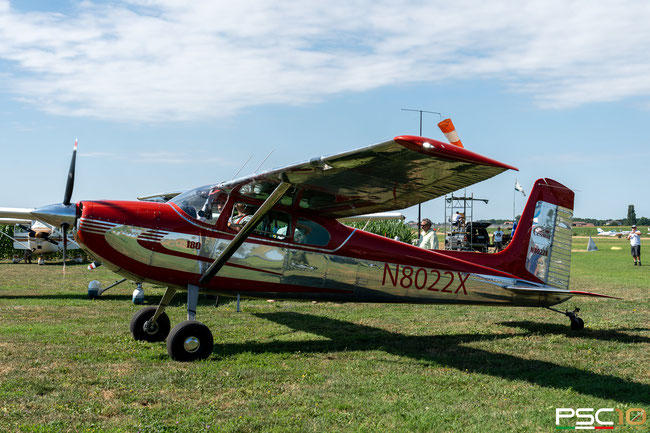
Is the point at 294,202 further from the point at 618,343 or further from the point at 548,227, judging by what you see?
the point at 618,343

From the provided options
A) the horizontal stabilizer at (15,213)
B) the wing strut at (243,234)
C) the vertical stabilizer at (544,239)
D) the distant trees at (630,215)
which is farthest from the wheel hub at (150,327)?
the distant trees at (630,215)

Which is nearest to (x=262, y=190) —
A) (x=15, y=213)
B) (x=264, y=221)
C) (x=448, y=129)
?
(x=264, y=221)

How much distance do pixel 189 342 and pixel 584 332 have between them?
20.2 feet

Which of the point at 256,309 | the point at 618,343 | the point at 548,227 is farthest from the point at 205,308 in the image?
the point at 618,343

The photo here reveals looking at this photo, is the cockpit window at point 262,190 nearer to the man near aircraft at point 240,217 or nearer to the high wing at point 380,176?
the high wing at point 380,176

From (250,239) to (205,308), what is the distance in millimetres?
4252

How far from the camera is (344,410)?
4938 millimetres

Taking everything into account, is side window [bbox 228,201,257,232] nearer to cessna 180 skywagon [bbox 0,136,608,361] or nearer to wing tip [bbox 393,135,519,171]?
cessna 180 skywagon [bbox 0,136,608,361]

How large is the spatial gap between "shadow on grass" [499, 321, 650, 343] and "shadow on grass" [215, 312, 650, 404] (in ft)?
0.60

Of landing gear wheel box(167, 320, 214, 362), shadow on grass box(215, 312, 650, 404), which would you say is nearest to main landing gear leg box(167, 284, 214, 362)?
landing gear wheel box(167, 320, 214, 362)

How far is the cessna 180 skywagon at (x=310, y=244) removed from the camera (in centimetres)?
670

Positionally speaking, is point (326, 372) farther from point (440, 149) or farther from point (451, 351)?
point (440, 149)

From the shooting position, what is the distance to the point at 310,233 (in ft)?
25.8

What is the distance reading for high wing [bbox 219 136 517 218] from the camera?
5.20 meters
